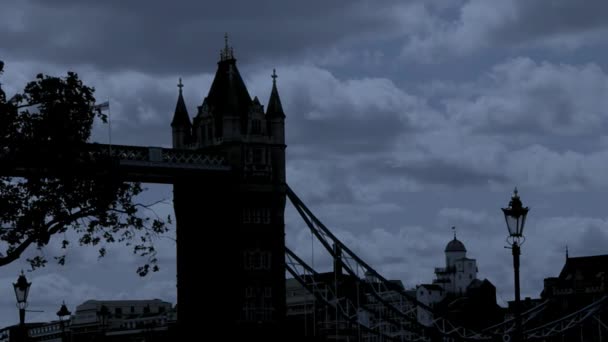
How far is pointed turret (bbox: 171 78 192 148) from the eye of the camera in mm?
104625

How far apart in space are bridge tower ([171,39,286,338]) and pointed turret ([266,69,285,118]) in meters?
0.10

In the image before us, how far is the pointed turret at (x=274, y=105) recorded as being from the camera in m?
102

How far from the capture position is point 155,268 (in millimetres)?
41438

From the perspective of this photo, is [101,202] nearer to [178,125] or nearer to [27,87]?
[27,87]

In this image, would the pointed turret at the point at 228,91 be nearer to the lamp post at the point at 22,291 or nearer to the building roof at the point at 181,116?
the building roof at the point at 181,116

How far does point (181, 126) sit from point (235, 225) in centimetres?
1205

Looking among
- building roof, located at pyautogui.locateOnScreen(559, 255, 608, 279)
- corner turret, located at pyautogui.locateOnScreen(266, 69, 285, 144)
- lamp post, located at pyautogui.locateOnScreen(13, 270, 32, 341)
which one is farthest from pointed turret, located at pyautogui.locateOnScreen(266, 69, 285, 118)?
building roof, located at pyautogui.locateOnScreen(559, 255, 608, 279)

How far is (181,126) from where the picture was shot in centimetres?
10525

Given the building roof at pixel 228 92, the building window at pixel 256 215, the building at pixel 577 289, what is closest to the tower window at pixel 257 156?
the building roof at pixel 228 92

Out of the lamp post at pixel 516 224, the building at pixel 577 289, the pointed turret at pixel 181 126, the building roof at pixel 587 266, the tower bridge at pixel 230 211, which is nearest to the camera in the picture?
the lamp post at pixel 516 224

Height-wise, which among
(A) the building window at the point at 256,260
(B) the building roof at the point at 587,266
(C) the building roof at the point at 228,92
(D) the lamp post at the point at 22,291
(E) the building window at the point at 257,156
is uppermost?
(C) the building roof at the point at 228,92

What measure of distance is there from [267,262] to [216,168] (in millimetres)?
7803

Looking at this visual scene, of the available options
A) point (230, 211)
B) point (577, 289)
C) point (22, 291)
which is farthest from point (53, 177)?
point (577, 289)

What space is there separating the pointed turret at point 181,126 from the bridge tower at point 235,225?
2.48 metres
